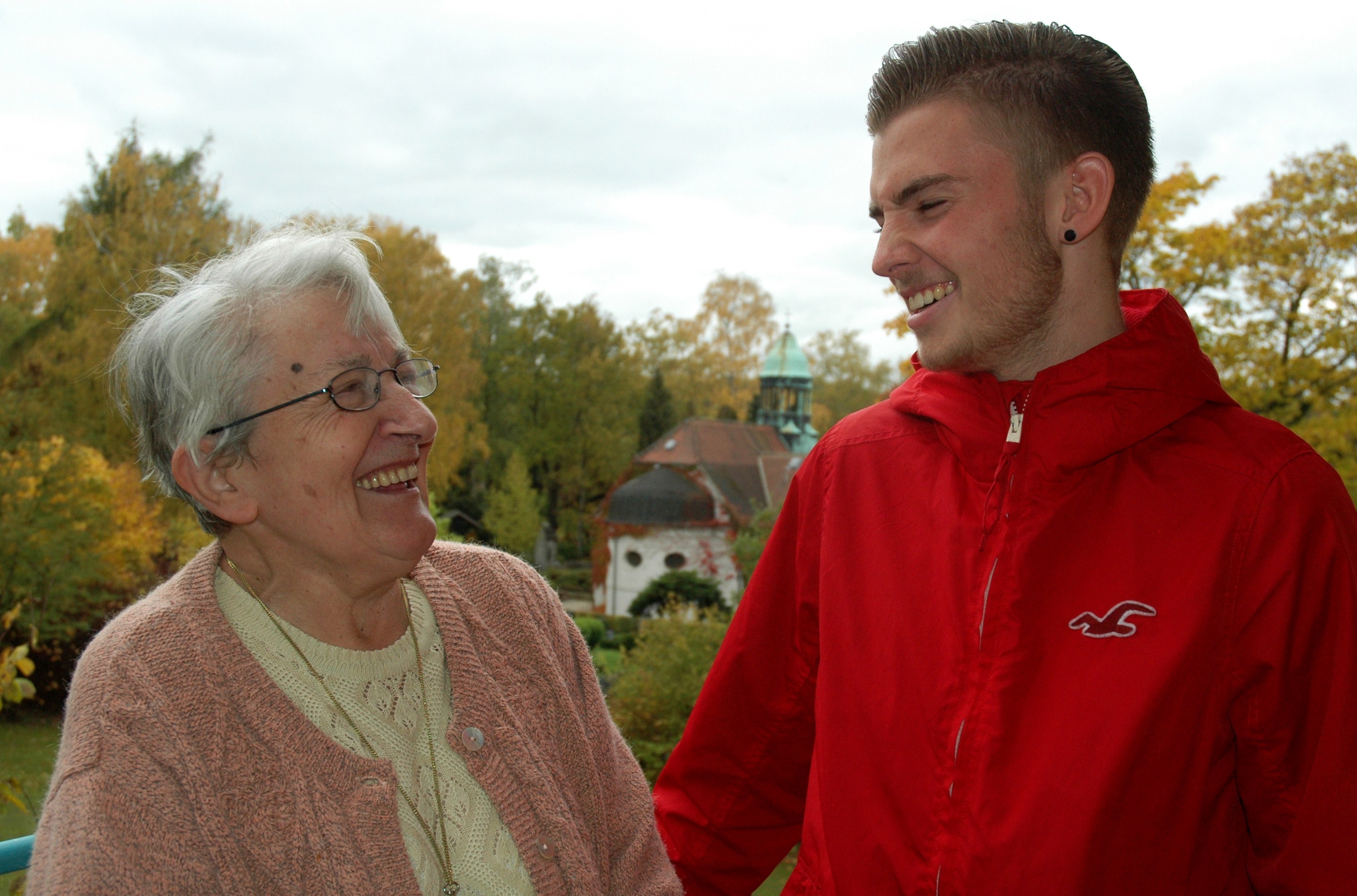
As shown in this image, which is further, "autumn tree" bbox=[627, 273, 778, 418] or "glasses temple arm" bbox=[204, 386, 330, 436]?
"autumn tree" bbox=[627, 273, 778, 418]

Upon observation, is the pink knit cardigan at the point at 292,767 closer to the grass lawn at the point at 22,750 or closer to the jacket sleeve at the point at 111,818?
the jacket sleeve at the point at 111,818

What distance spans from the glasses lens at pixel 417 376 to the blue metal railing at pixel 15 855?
1.08 metres

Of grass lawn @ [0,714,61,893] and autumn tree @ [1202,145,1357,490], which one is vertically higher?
autumn tree @ [1202,145,1357,490]

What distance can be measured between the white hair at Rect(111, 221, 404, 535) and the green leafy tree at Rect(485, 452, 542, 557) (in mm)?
28703

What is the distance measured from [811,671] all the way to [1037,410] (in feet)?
2.47

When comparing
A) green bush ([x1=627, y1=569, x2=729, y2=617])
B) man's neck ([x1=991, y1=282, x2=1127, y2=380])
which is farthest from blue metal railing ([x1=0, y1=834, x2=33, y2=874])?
green bush ([x1=627, y1=569, x2=729, y2=617])

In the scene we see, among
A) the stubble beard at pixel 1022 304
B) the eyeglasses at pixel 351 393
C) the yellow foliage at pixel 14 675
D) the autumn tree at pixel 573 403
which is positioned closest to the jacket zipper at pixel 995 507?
the stubble beard at pixel 1022 304

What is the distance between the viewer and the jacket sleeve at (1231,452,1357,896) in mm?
1596

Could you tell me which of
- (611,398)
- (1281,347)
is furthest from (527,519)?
(1281,347)

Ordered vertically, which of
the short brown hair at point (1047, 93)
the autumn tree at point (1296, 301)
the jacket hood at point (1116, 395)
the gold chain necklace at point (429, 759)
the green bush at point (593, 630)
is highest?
the autumn tree at point (1296, 301)

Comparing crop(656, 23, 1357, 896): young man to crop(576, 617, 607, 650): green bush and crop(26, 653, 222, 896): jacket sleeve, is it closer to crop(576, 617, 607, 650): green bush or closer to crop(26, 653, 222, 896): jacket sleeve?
crop(26, 653, 222, 896): jacket sleeve

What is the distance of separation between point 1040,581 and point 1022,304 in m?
0.52

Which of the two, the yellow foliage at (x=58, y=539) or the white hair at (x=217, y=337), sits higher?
the white hair at (x=217, y=337)

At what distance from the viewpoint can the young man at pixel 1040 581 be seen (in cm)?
167
